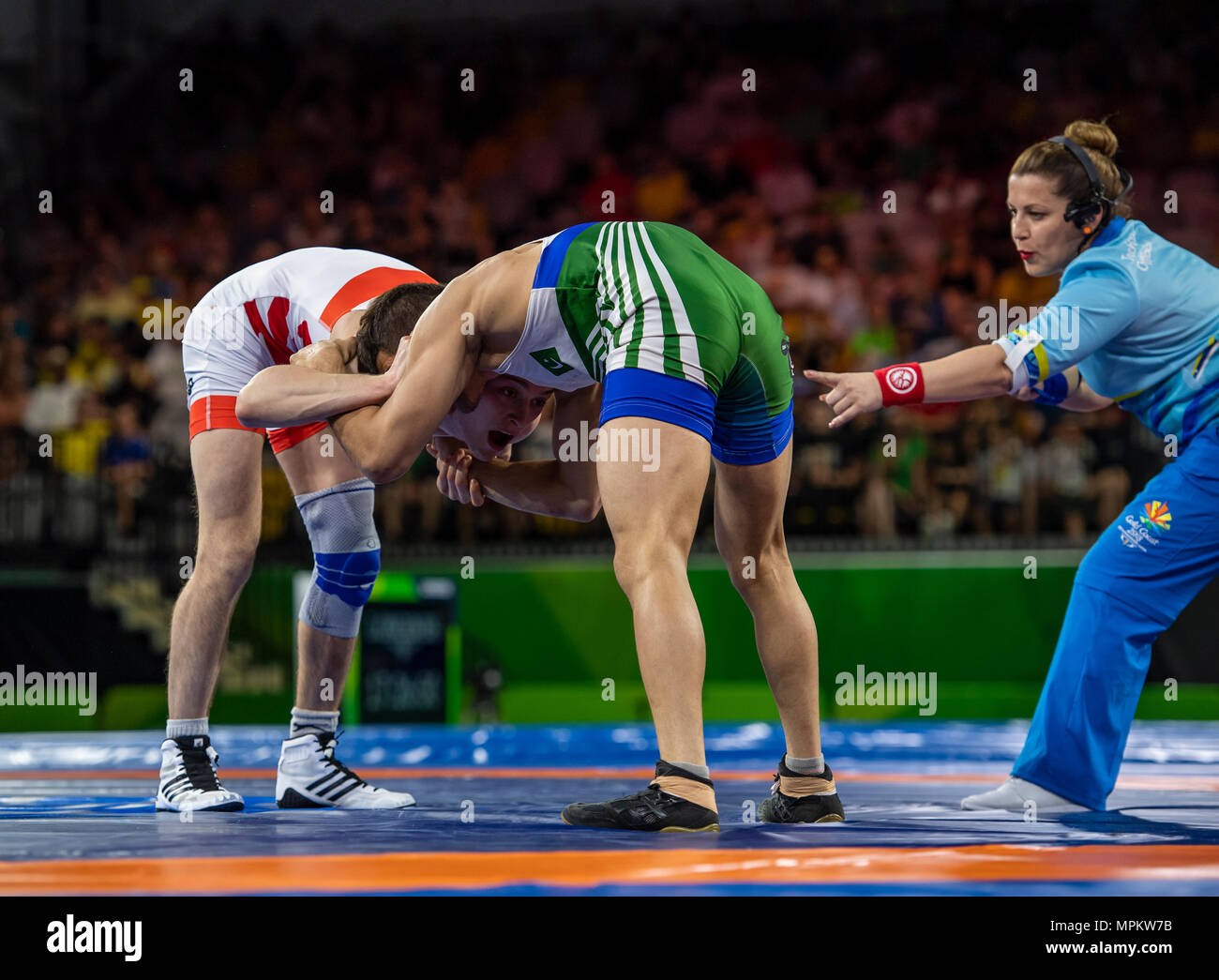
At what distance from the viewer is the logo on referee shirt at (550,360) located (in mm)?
3011

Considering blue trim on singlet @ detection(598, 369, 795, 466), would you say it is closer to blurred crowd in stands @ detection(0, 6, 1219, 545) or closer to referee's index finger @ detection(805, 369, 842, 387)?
referee's index finger @ detection(805, 369, 842, 387)

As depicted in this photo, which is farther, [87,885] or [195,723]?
[195,723]

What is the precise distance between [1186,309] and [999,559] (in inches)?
147

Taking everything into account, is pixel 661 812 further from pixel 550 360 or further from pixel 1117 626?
pixel 1117 626

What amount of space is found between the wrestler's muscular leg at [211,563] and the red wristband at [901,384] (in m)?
1.73

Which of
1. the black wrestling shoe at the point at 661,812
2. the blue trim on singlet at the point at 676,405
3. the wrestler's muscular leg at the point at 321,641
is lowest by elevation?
the black wrestling shoe at the point at 661,812

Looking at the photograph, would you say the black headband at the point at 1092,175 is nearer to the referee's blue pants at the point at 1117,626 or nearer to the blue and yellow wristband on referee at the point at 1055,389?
the blue and yellow wristband on referee at the point at 1055,389

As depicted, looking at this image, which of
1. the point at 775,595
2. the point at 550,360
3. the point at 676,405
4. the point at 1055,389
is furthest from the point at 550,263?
the point at 1055,389

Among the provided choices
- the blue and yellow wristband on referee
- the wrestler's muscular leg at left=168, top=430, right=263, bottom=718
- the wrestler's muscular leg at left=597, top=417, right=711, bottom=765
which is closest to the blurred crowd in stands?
the blue and yellow wristband on referee

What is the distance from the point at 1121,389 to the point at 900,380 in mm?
809

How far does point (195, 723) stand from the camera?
3572mm

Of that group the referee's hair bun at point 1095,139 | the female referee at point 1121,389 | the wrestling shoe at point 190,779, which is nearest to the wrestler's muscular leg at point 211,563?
the wrestling shoe at point 190,779
